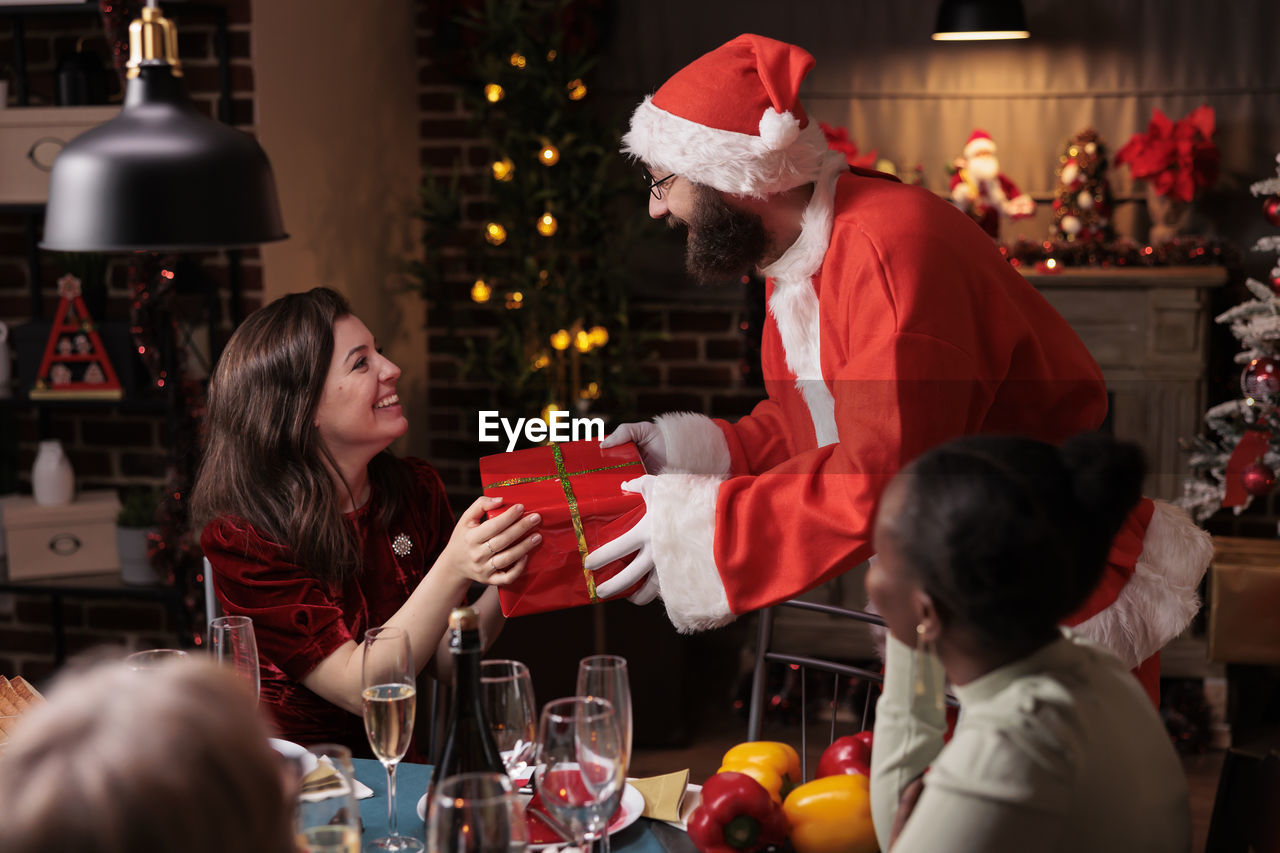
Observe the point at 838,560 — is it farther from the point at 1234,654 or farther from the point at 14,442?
the point at 14,442

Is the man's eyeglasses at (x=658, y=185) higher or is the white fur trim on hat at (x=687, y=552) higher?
the man's eyeglasses at (x=658, y=185)

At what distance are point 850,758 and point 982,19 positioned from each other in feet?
8.56

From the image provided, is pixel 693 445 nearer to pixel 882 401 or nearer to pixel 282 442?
pixel 882 401

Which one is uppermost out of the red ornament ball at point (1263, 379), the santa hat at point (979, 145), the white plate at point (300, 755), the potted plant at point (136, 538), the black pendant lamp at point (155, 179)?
the santa hat at point (979, 145)

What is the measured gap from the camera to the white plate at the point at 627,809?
48.9 inches

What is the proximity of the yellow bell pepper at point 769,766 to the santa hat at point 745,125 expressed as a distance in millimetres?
785

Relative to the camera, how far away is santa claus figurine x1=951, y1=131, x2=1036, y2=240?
3420mm

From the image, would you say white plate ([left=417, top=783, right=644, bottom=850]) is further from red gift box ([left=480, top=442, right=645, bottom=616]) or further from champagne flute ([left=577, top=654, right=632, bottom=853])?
red gift box ([left=480, top=442, right=645, bottom=616])

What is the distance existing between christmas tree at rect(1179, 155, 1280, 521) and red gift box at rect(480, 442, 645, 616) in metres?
1.92

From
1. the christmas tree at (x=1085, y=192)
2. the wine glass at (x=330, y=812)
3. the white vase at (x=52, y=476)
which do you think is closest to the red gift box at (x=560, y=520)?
the wine glass at (x=330, y=812)

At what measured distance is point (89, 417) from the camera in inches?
124

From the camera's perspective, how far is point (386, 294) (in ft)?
12.2

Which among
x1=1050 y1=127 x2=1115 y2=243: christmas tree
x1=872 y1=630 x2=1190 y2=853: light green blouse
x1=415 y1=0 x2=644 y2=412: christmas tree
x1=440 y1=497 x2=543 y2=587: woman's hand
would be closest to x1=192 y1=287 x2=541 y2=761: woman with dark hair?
x1=440 y1=497 x2=543 y2=587: woman's hand

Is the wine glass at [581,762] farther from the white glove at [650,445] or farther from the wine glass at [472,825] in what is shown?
the white glove at [650,445]
